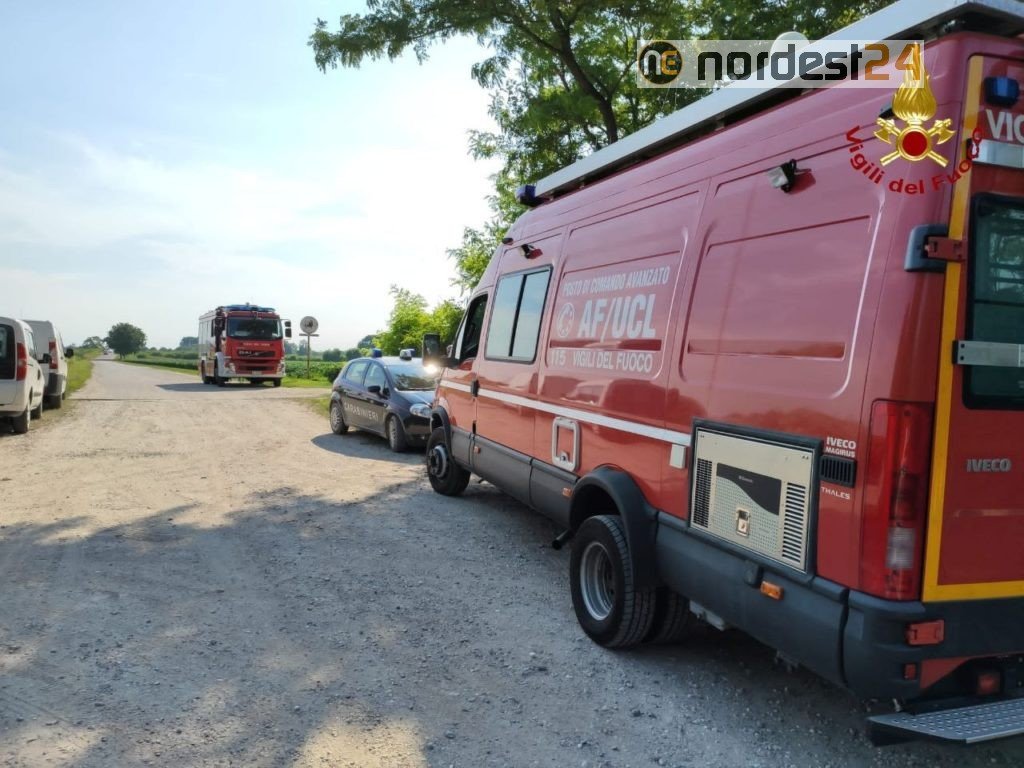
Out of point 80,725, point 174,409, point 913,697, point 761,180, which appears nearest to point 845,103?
point 761,180

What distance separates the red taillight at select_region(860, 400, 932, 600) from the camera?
2553mm

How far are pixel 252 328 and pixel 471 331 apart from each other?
66.5ft

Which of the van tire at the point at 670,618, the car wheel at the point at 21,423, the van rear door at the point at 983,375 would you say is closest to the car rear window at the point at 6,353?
the car wheel at the point at 21,423

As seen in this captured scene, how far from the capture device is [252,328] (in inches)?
1011

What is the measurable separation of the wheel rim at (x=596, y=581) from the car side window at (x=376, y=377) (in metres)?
7.45

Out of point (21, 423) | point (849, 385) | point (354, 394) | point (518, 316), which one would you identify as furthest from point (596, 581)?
point (21, 423)

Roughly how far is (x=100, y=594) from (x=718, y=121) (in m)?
4.85

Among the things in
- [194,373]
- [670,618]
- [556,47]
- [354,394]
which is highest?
[556,47]

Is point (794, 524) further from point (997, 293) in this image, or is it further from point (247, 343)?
point (247, 343)

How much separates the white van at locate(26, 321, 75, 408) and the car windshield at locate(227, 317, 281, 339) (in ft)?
25.5

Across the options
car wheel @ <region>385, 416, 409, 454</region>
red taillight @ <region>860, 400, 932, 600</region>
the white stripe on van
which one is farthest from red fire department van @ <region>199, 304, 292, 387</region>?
red taillight @ <region>860, 400, 932, 600</region>

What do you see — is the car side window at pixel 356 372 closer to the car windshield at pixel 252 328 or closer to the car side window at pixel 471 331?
the car side window at pixel 471 331

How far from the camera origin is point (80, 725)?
3.28 m

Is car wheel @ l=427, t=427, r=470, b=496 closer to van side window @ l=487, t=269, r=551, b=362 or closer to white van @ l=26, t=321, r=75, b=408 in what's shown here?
van side window @ l=487, t=269, r=551, b=362
